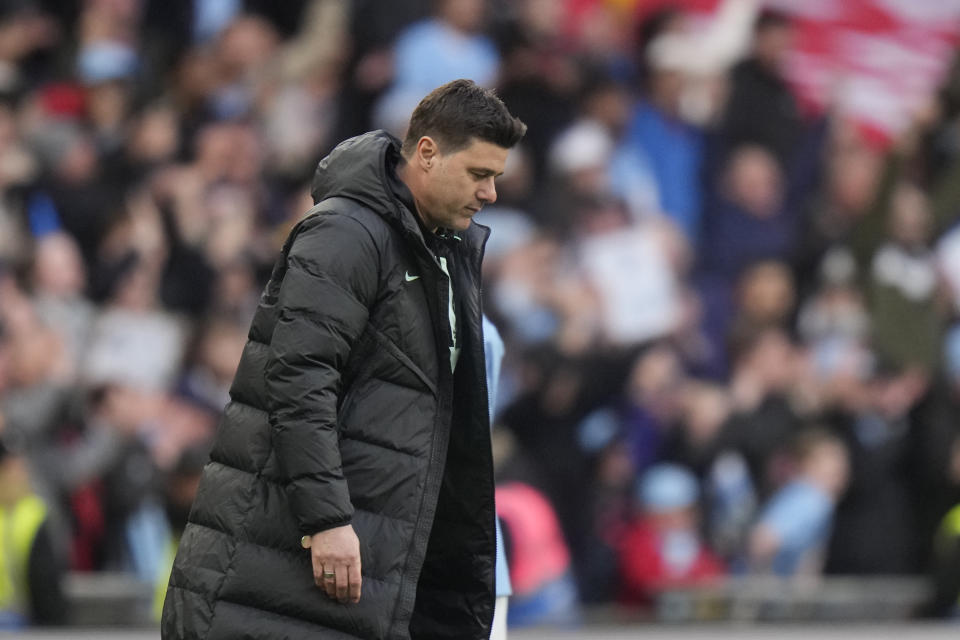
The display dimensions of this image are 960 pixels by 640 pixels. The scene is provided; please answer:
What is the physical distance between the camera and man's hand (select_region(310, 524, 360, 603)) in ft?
10.2

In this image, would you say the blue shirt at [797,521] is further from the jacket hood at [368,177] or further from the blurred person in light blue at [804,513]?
the jacket hood at [368,177]

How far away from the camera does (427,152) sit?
336 centimetres

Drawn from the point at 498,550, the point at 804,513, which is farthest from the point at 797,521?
the point at 498,550

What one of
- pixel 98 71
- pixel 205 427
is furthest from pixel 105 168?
pixel 205 427

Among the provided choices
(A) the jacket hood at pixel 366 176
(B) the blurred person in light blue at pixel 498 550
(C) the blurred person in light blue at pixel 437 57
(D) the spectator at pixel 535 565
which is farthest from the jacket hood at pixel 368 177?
(C) the blurred person in light blue at pixel 437 57

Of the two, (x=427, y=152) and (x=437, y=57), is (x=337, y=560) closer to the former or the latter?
(x=427, y=152)

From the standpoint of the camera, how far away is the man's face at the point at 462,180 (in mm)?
3326

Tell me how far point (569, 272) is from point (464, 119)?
5.52 m

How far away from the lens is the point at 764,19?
10.0m

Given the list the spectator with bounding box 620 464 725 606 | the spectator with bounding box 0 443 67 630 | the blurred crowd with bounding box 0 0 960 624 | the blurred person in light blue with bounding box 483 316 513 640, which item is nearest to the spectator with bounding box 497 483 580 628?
the blurred crowd with bounding box 0 0 960 624

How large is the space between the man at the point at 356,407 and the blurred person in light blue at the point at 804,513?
555cm

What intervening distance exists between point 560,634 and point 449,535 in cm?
417

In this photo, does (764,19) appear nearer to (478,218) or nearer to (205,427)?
(478,218)

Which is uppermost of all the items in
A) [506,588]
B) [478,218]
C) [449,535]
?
[478,218]
